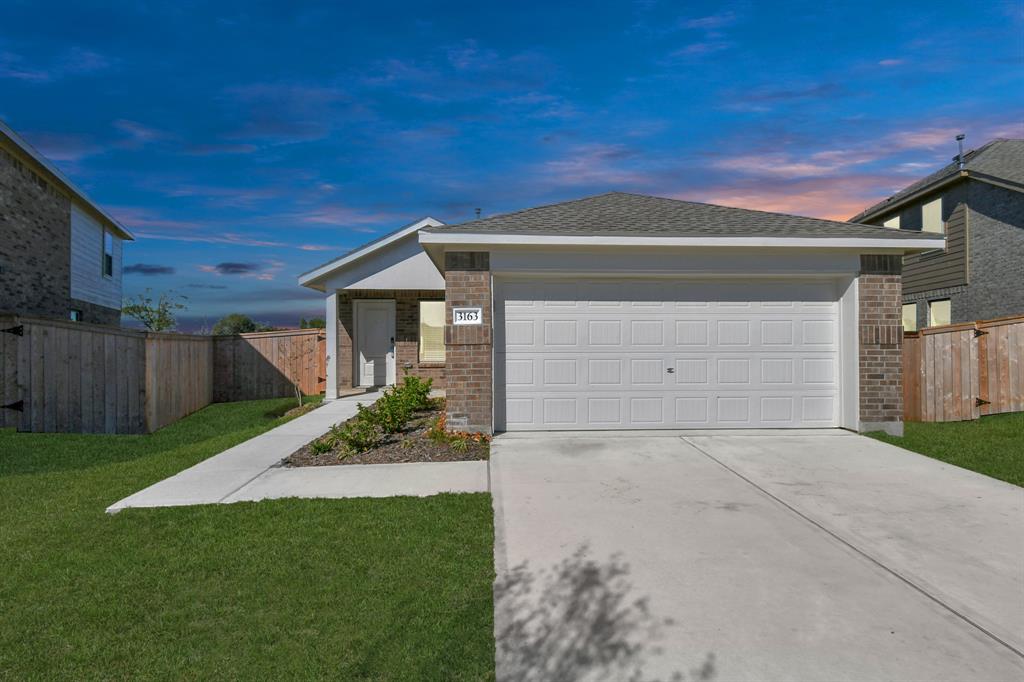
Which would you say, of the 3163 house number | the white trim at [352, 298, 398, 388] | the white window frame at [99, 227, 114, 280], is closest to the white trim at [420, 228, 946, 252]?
the 3163 house number

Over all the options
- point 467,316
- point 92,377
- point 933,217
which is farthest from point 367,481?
point 933,217

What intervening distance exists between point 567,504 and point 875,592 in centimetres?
254

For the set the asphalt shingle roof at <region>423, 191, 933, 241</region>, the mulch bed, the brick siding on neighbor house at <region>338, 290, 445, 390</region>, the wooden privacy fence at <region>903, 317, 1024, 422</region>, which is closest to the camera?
the mulch bed

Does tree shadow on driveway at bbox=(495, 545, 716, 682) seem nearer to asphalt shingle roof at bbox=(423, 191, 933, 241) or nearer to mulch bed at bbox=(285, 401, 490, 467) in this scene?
mulch bed at bbox=(285, 401, 490, 467)

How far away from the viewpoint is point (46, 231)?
50.9 ft

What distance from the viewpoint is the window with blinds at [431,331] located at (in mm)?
15570

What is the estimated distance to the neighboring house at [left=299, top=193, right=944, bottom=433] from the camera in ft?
27.8

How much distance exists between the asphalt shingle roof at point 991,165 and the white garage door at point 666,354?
998cm

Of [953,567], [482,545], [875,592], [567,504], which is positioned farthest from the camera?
[567,504]

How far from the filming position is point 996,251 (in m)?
14.7

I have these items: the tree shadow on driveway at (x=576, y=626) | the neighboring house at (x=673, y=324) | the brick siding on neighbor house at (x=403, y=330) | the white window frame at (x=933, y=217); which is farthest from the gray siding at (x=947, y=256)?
the tree shadow on driveway at (x=576, y=626)

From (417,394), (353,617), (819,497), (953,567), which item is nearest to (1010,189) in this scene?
(819,497)

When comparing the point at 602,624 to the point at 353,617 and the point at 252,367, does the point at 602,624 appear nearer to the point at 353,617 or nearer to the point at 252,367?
the point at 353,617

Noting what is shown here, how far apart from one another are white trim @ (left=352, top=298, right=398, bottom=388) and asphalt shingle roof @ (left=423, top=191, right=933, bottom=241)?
23.1ft
